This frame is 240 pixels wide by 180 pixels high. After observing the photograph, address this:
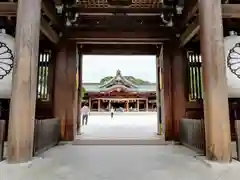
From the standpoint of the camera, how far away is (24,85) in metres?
3.39

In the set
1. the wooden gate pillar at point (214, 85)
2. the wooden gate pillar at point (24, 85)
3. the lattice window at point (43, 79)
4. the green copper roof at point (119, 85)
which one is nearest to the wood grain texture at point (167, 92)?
the wooden gate pillar at point (214, 85)

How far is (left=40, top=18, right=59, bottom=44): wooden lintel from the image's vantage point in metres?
4.64

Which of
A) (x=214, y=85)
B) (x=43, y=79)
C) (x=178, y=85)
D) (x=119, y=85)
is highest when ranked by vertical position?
(x=119, y=85)

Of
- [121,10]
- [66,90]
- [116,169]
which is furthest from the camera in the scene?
[66,90]

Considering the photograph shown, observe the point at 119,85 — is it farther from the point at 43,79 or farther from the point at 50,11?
the point at 50,11

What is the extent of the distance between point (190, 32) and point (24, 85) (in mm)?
3679

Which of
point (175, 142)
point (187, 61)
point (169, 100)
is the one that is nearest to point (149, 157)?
point (175, 142)

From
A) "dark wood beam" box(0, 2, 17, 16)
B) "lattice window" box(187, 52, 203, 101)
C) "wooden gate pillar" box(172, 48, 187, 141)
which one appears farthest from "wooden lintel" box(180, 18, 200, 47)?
"dark wood beam" box(0, 2, 17, 16)

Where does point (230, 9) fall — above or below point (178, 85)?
above

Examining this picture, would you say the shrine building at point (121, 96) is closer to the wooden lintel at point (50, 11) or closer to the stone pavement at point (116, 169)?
the wooden lintel at point (50, 11)

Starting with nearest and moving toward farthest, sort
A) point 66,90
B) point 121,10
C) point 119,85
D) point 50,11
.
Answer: point 50,11 → point 121,10 → point 66,90 → point 119,85

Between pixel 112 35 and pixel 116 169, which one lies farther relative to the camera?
pixel 112 35

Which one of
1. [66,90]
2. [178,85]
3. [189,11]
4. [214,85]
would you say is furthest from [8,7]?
[178,85]

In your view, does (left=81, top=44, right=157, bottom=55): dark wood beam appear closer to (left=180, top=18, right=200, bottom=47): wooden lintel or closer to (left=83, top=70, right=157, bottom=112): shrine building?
(left=180, top=18, right=200, bottom=47): wooden lintel
